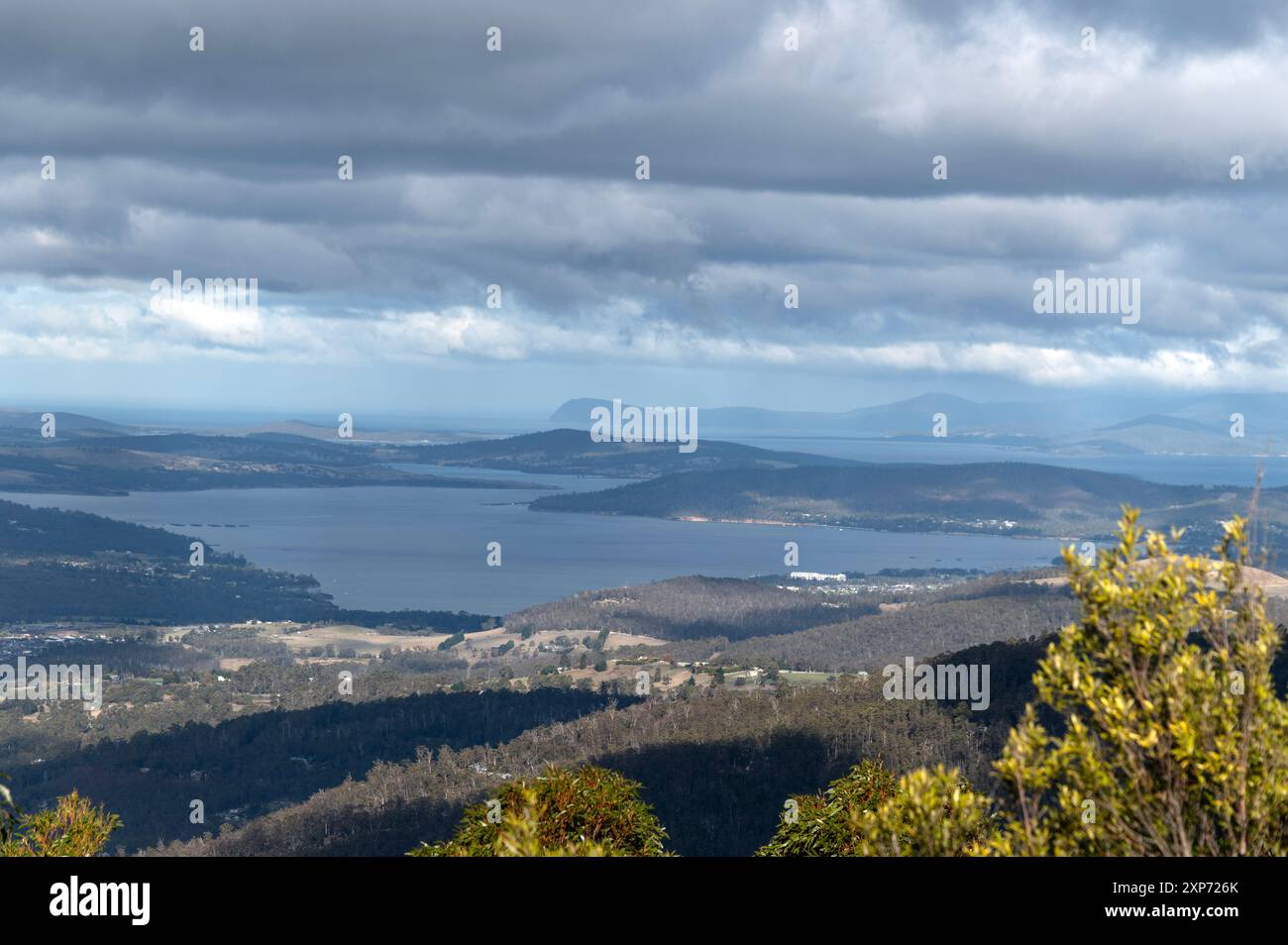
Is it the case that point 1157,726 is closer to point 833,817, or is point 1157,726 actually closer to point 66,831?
point 833,817

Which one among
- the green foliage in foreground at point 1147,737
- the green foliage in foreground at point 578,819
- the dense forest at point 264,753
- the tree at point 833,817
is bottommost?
the dense forest at point 264,753

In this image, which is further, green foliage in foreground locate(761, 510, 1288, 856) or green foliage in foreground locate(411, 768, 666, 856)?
green foliage in foreground locate(411, 768, 666, 856)

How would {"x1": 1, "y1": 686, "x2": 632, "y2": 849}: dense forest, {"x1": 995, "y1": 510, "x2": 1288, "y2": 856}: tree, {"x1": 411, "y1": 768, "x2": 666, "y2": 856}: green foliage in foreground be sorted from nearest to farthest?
{"x1": 995, "y1": 510, "x2": 1288, "y2": 856}: tree, {"x1": 411, "y1": 768, "x2": 666, "y2": 856}: green foliage in foreground, {"x1": 1, "y1": 686, "x2": 632, "y2": 849}: dense forest

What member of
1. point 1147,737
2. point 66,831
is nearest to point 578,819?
point 66,831

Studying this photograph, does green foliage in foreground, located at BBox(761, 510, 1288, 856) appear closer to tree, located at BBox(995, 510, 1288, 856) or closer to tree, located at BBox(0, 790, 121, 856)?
tree, located at BBox(995, 510, 1288, 856)

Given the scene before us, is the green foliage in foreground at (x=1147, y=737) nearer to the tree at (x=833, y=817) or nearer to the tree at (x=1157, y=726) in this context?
the tree at (x=1157, y=726)

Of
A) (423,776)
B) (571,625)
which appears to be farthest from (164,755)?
(571,625)

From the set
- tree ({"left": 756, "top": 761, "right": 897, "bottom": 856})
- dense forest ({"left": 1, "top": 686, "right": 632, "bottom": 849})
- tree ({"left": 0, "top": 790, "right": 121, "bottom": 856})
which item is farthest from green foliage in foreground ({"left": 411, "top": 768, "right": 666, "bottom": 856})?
dense forest ({"left": 1, "top": 686, "right": 632, "bottom": 849})

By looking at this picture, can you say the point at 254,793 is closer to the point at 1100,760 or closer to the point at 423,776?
the point at 423,776

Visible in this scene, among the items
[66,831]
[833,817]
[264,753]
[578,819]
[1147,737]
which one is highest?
[1147,737]

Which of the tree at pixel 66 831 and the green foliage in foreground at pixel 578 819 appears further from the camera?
the tree at pixel 66 831

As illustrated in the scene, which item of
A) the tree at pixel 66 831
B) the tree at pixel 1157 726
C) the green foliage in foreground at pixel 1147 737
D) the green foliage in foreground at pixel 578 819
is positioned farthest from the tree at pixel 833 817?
the tree at pixel 66 831
